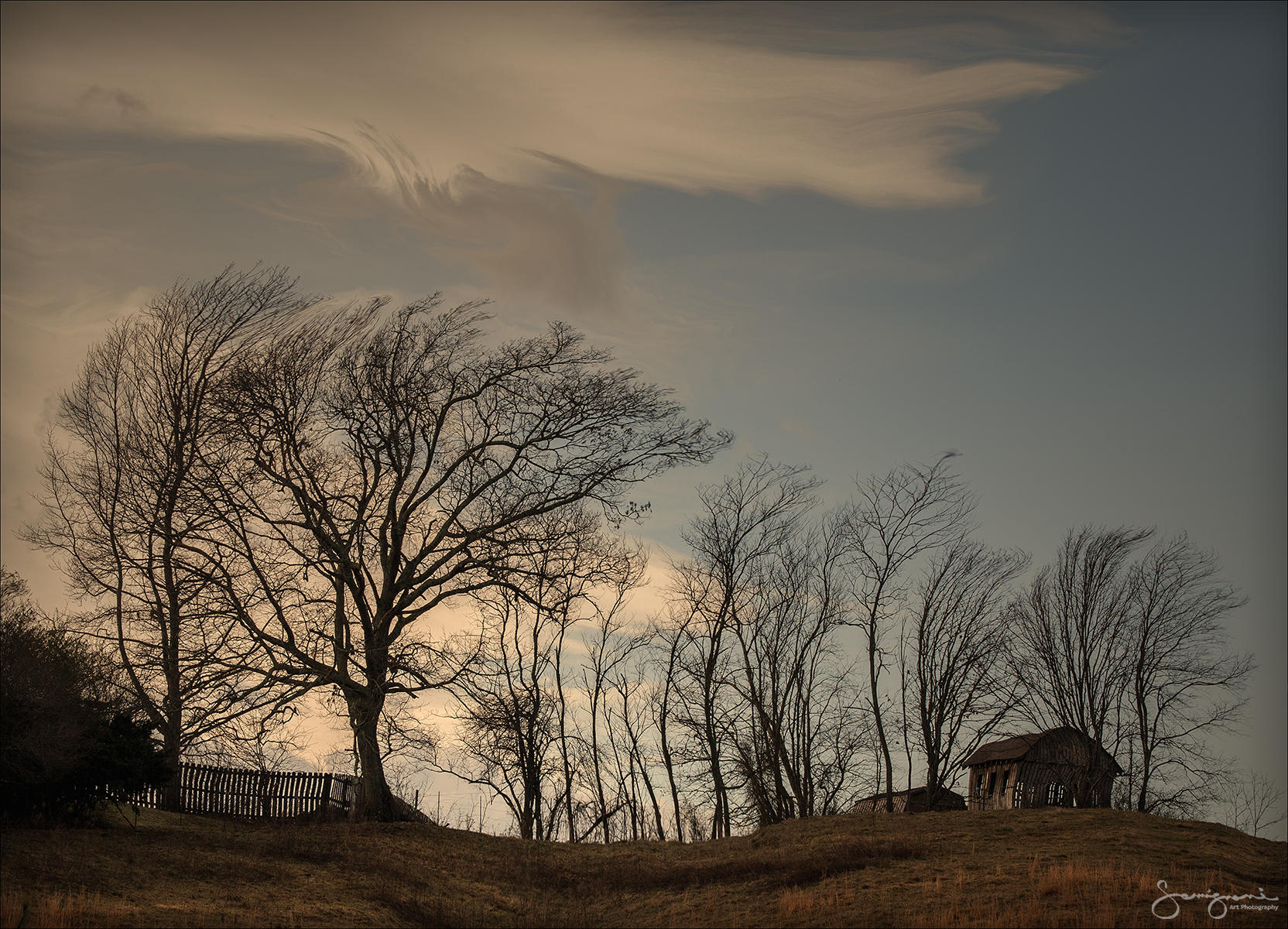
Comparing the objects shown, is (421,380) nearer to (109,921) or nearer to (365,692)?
(365,692)

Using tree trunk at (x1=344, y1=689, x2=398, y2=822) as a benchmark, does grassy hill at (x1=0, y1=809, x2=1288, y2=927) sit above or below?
below

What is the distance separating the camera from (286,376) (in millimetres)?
23922

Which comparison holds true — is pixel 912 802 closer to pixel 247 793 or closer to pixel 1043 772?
pixel 1043 772

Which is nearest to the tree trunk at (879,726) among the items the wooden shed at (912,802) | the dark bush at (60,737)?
the wooden shed at (912,802)

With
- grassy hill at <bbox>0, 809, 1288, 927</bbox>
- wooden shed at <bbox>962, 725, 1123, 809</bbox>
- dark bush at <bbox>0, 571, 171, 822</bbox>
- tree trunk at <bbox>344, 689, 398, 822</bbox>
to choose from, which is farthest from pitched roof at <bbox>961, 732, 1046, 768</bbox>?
dark bush at <bbox>0, 571, 171, 822</bbox>

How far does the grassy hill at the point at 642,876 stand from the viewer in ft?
48.9

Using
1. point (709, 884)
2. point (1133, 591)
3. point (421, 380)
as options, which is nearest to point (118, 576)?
point (421, 380)

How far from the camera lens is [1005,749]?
140ft

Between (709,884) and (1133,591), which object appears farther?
(1133,591)

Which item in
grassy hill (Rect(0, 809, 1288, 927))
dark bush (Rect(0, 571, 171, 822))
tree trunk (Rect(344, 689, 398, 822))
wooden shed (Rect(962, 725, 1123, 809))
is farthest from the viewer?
wooden shed (Rect(962, 725, 1123, 809))

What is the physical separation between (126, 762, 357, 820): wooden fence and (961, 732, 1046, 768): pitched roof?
78.9 ft

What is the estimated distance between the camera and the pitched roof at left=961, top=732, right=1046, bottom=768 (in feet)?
132

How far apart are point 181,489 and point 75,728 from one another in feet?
21.7

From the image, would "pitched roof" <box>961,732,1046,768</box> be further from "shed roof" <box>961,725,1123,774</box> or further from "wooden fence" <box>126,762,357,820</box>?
"wooden fence" <box>126,762,357,820</box>
